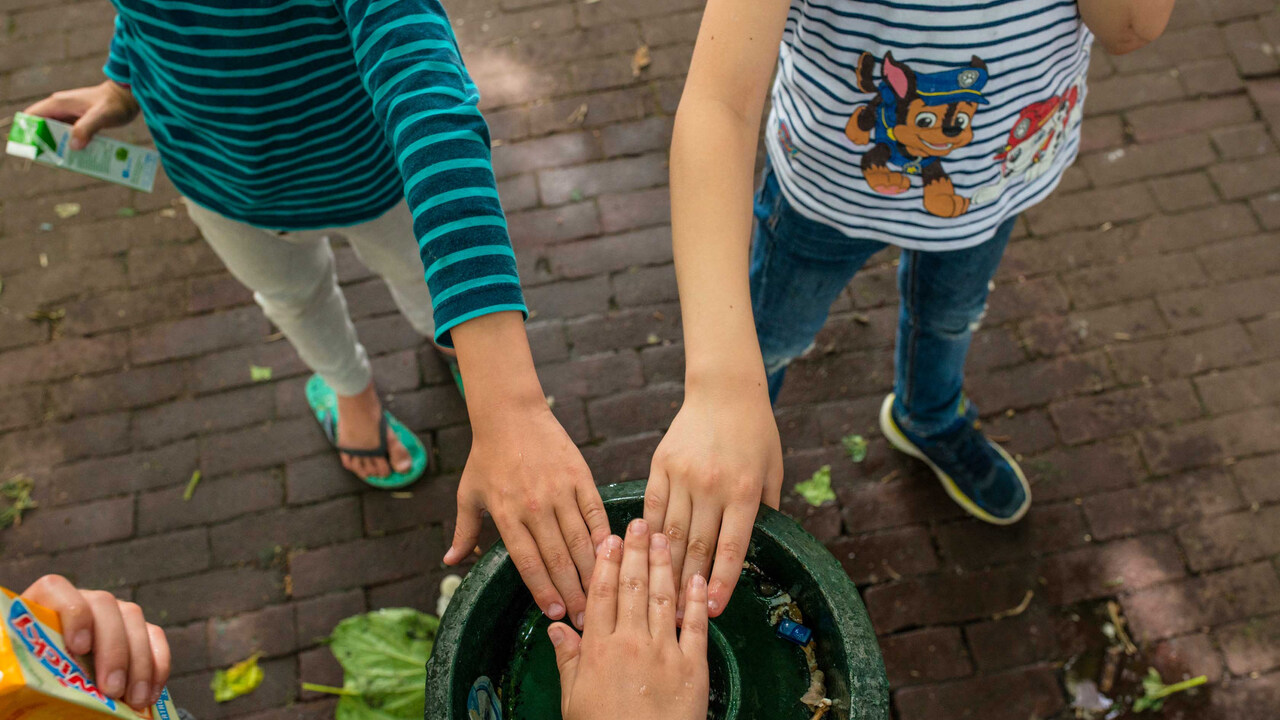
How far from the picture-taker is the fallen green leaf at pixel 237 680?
2.84 m

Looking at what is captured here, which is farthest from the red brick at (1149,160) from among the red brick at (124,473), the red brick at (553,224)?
the red brick at (124,473)

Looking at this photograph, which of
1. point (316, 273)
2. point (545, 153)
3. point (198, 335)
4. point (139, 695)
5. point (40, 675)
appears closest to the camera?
point (40, 675)

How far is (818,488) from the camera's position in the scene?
3.10 m

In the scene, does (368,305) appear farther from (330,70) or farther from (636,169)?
(330,70)

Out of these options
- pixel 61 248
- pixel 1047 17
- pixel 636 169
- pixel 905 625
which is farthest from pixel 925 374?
pixel 61 248

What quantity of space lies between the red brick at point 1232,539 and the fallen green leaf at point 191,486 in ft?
11.5

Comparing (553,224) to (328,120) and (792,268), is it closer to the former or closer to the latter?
(792,268)

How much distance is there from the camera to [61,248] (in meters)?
3.75

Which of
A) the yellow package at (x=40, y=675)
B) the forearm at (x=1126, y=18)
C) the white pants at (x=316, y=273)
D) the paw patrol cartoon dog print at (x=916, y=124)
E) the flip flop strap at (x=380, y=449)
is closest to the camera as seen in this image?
the yellow package at (x=40, y=675)

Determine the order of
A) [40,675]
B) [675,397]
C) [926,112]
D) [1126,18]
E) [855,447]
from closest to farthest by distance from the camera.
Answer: [40,675]
[1126,18]
[926,112]
[855,447]
[675,397]

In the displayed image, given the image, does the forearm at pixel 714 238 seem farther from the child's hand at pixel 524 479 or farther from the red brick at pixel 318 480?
the red brick at pixel 318 480

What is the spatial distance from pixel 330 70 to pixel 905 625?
2.36m

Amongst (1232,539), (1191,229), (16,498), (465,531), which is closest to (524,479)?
(465,531)

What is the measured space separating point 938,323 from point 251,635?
245 cm
